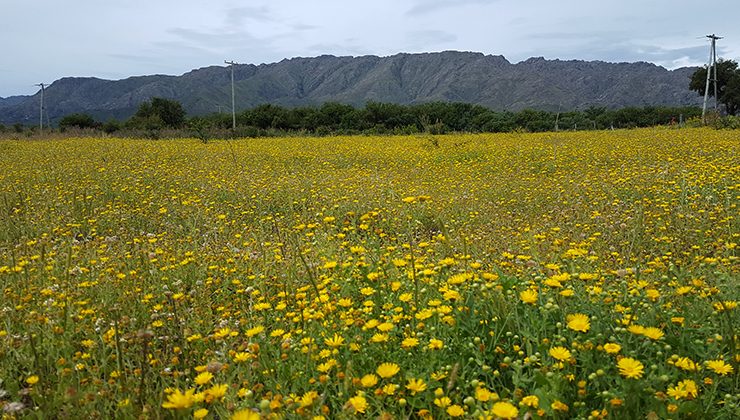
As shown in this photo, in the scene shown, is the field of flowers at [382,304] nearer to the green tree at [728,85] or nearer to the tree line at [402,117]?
the tree line at [402,117]

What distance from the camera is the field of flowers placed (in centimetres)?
156

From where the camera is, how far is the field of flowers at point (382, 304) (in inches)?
61.6

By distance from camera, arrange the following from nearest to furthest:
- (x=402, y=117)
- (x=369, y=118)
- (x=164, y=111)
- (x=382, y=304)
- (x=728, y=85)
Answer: (x=382, y=304), (x=369, y=118), (x=402, y=117), (x=164, y=111), (x=728, y=85)

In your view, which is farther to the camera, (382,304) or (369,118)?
(369,118)

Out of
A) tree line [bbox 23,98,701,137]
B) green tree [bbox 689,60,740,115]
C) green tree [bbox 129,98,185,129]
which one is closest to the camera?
tree line [bbox 23,98,701,137]

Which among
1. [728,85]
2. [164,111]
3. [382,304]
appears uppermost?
[728,85]

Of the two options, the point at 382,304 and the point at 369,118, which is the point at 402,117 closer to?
the point at 369,118

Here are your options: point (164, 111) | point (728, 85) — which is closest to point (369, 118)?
point (164, 111)

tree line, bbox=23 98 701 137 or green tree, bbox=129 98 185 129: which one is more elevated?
green tree, bbox=129 98 185 129

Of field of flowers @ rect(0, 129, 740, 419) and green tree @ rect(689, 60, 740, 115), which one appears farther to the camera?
green tree @ rect(689, 60, 740, 115)

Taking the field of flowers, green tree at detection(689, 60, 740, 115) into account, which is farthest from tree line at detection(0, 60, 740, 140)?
the field of flowers

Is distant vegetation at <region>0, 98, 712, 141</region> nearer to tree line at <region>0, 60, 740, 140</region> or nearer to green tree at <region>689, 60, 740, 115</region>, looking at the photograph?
tree line at <region>0, 60, 740, 140</region>

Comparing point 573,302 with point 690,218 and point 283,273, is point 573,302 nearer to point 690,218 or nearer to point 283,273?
point 283,273

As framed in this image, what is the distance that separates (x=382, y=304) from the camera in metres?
2.38
